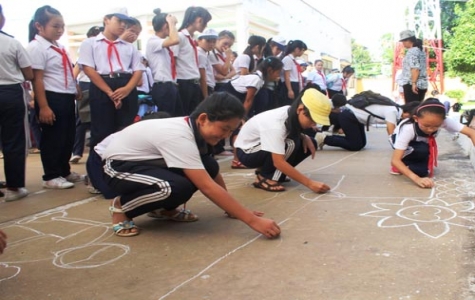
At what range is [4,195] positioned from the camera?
3.55 m

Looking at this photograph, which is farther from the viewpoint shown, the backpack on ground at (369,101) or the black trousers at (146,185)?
the backpack on ground at (369,101)

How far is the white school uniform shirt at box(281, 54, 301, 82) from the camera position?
6656 mm

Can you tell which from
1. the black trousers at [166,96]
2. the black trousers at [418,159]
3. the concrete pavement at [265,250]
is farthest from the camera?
the black trousers at [166,96]

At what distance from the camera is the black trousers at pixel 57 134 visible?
3.62 meters

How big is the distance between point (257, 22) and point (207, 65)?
37.6 ft

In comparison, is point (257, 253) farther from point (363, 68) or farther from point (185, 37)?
point (363, 68)

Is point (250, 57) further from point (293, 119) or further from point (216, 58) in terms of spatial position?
point (293, 119)

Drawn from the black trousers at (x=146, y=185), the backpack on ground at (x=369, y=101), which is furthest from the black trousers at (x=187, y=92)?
the black trousers at (x=146, y=185)

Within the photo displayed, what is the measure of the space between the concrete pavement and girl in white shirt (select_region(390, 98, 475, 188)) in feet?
0.72

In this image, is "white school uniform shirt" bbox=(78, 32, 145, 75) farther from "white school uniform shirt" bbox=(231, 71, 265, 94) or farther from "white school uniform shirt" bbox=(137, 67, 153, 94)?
"white school uniform shirt" bbox=(137, 67, 153, 94)

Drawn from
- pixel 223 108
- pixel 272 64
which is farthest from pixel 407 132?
pixel 223 108

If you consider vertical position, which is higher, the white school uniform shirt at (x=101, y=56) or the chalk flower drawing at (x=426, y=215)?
the white school uniform shirt at (x=101, y=56)

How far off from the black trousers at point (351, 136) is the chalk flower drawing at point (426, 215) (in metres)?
2.60

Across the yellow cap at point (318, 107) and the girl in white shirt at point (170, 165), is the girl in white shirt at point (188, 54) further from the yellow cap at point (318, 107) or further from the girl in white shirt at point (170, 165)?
the girl in white shirt at point (170, 165)
